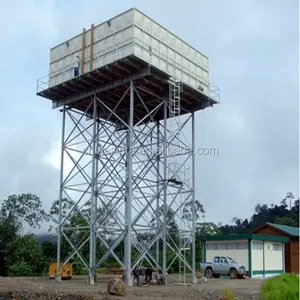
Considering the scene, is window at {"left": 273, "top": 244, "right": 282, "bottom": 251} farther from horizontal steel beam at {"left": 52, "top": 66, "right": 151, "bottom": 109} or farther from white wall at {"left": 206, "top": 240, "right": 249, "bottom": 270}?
horizontal steel beam at {"left": 52, "top": 66, "right": 151, "bottom": 109}

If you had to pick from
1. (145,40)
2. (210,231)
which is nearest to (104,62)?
(145,40)

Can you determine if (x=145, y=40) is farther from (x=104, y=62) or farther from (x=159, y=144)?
(x=159, y=144)

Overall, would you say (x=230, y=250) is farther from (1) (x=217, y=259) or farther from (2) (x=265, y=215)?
(2) (x=265, y=215)

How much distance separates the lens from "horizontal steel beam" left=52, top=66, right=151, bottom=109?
27078 mm

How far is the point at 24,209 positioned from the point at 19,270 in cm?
1841

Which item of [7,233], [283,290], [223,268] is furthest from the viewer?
[7,233]

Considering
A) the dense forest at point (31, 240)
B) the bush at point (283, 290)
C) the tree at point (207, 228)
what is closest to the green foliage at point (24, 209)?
the dense forest at point (31, 240)

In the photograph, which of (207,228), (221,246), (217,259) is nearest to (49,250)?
(221,246)

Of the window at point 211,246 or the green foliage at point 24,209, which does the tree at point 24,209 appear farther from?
the window at point 211,246

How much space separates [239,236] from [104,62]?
60.3ft

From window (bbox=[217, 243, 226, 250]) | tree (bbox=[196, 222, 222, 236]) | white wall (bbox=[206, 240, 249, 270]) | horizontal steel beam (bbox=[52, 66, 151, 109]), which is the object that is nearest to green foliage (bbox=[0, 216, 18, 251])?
white wall (bbox=[206, 240, 249, 270])

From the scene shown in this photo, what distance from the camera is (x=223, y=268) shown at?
3603 cm

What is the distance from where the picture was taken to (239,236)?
38062mm

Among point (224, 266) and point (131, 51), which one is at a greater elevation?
point (131, 51)
